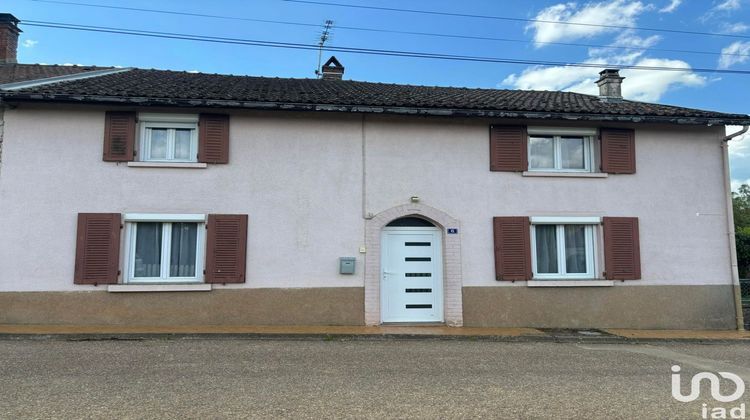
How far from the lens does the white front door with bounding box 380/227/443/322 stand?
380 inches

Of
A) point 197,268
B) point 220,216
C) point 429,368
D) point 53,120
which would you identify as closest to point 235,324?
point 197,268

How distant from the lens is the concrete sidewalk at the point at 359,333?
808 cm

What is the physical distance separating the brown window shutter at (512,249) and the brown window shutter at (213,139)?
5.54 meters

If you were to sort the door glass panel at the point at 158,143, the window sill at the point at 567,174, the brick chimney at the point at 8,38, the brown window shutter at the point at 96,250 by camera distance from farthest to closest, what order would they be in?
the brick chimney at the point at 8,38
the window sill at the point at 567,174
the door glass panel at the point at 158,143
the brown window shutter at the point at 96,250

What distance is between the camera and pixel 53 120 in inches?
354

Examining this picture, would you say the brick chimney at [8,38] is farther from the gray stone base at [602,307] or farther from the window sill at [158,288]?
the gray stone base at [602,307]

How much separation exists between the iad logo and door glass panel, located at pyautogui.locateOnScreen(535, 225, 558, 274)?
3.39 meters

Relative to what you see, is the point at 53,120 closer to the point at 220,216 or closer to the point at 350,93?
the point at 220,216

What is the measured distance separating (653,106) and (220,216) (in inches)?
399

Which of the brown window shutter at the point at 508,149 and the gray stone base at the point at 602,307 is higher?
the brown window shutter at the point at 508,149

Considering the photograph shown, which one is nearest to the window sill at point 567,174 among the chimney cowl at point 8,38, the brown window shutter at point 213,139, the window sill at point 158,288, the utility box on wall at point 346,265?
the utility box on wall at point 346,265

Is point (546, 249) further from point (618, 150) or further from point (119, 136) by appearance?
point (119, 136)

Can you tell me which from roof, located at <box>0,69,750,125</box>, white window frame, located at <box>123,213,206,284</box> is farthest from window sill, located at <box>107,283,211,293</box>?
roof, located at <box>0,69,750,125</box>

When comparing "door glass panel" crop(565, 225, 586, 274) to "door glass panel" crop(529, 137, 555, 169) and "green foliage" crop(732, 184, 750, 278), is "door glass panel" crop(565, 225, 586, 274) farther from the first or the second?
"green foliage" crop(732, 184, 750, 278)
